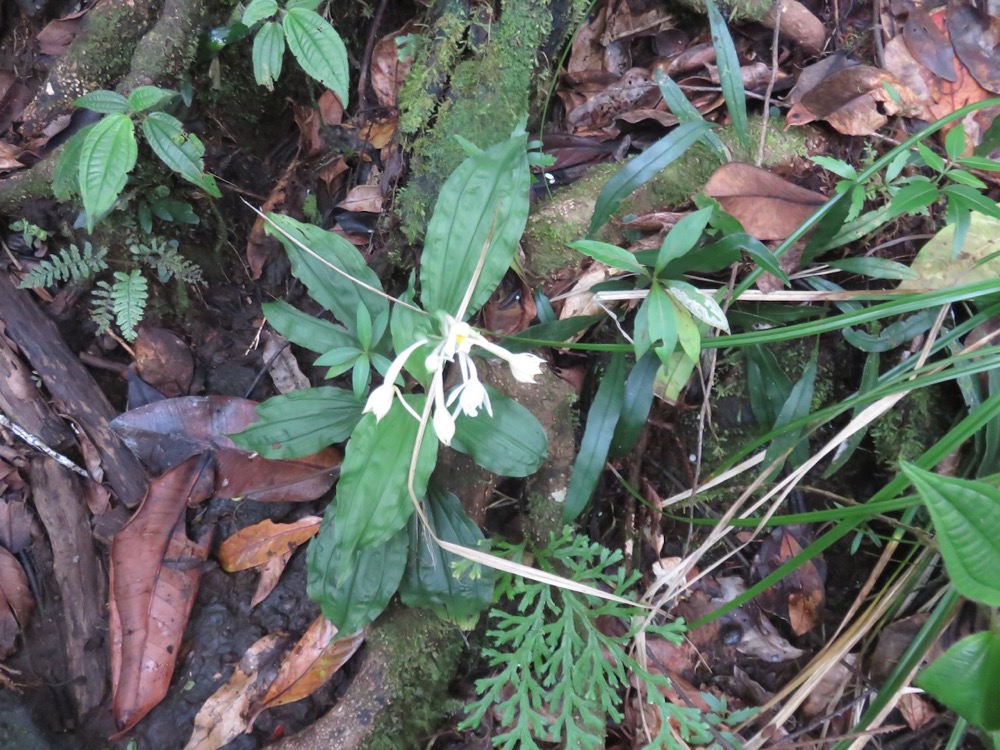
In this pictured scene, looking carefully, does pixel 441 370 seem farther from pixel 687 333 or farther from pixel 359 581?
pixel 359 581

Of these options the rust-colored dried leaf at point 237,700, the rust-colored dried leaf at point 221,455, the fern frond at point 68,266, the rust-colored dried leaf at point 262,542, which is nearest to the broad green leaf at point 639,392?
the rust-colored dried leaf at point 221,455

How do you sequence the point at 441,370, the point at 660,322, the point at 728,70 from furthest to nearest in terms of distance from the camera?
the point at 728,70
the point at 660,322
the point at 441,370

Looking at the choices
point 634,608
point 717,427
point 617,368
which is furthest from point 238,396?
point 717,427

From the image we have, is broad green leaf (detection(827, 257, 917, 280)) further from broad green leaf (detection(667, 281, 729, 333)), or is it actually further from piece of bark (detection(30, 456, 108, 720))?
piece of bark (detection(30, 456, 108, 720))

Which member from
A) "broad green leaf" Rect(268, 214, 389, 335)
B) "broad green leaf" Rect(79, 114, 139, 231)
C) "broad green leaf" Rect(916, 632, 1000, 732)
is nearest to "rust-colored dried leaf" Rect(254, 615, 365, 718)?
"broad green leaf" Rect(268, 214, 389, 335)

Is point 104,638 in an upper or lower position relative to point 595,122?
lower

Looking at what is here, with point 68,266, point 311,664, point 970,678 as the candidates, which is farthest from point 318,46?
point 970,678

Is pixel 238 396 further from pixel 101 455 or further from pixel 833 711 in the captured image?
pixel 833 711
